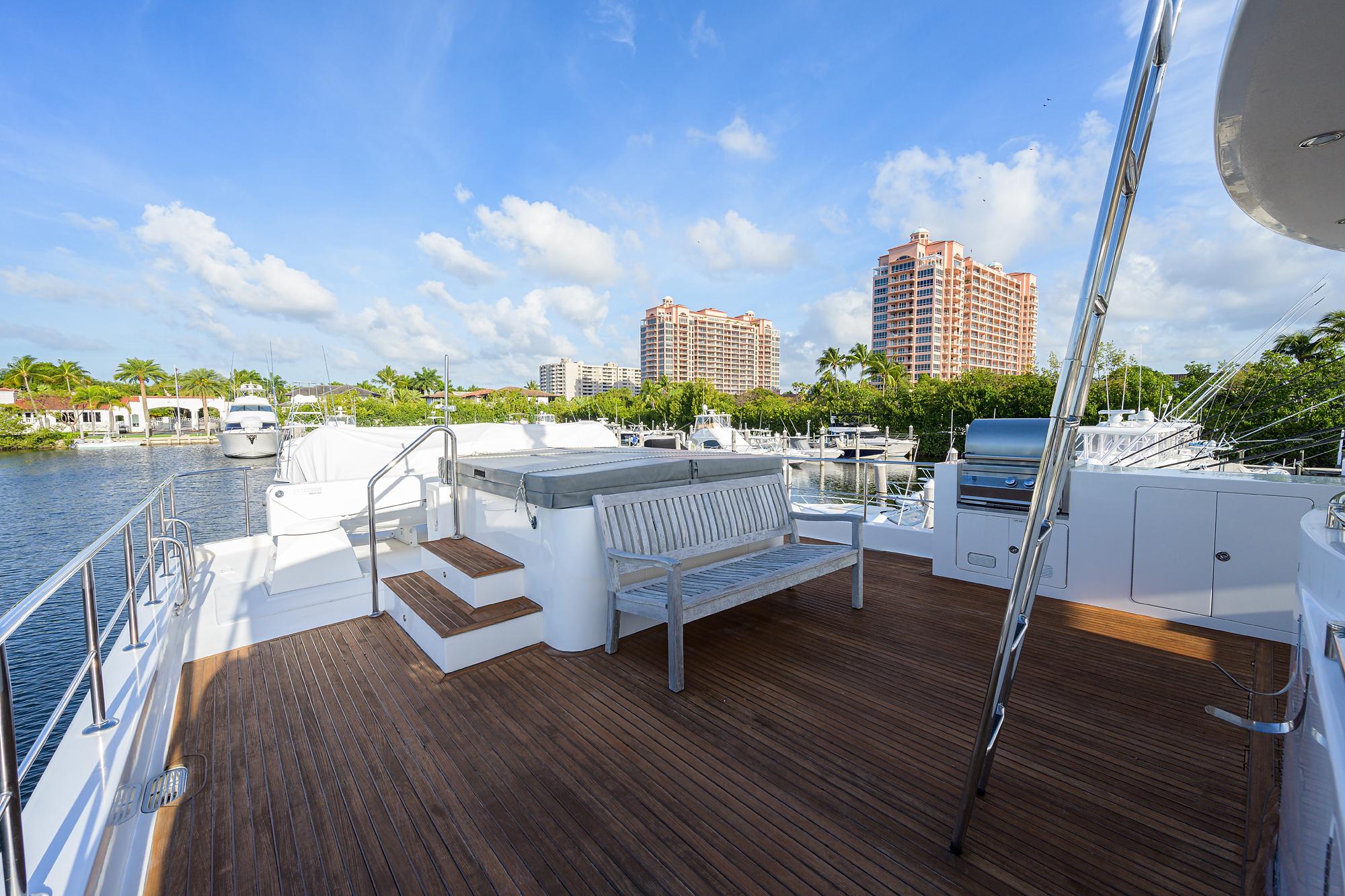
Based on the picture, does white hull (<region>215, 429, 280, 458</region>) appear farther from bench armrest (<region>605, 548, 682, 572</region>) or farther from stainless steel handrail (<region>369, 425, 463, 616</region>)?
bench armrest (<region>605, 548, 682, 572</region>)

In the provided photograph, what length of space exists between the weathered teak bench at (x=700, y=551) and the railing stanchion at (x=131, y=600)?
7.48 feet

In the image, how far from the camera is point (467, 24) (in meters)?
12.8

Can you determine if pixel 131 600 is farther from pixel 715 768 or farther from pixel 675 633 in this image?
pixel 715 768

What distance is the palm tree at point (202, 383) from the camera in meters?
62.0

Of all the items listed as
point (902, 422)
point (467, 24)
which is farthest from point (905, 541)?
point (902, 422)

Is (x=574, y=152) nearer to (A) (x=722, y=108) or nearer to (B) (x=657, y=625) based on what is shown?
(A) (x=722, y=108)

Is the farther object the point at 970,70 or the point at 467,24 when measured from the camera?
the point at 467,24

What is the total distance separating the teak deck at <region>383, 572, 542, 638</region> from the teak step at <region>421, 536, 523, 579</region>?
21 centimetres

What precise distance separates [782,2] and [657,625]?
13.3m

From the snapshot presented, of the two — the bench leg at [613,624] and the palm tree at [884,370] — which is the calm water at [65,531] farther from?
the palm tree at [884,370]

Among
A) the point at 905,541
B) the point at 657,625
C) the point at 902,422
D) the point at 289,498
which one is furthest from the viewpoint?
the point at 902,422

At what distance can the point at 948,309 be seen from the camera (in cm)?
7238

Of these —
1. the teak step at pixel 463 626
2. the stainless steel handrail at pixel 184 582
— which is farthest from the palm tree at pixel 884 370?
the stainless steel handrail at pixel 184 582

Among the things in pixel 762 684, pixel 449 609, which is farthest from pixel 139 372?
pixel 762 684
